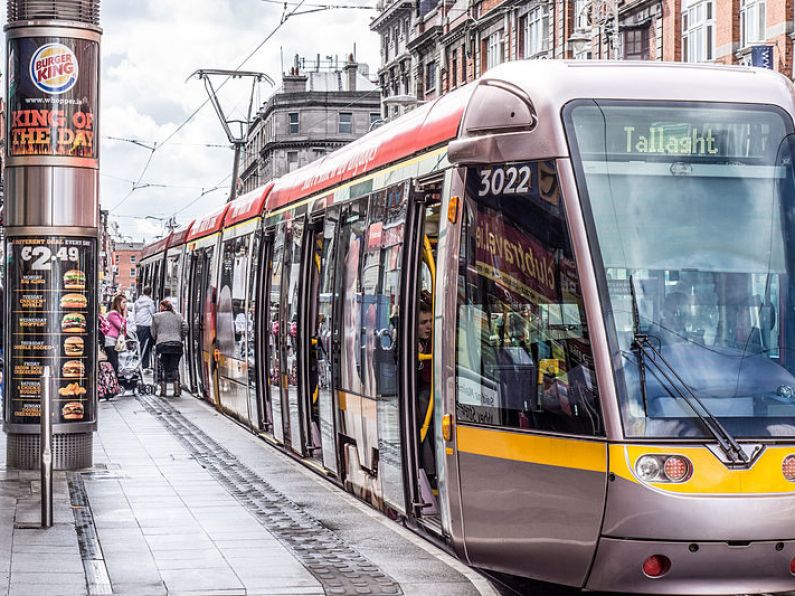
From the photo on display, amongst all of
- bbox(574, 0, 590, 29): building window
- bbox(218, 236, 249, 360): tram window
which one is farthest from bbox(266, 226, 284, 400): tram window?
bbox(574, 0, 590, 29): building window

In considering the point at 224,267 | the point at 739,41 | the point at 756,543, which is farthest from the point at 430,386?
the point at 739,41

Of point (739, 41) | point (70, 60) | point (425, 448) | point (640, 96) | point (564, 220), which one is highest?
point (739, 41)

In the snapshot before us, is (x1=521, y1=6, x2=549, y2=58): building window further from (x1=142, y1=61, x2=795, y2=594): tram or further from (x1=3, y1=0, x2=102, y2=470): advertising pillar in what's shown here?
(x1=142, y1=61, x2=795, y2=594): tram

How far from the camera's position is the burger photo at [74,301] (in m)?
13.8

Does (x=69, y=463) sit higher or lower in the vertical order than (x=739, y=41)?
lower

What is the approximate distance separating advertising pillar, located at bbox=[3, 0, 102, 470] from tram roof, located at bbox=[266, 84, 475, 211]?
7.25 feet

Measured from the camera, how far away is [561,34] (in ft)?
154

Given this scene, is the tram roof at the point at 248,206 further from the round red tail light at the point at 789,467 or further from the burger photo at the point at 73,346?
the round red tail light at the point at 789,467

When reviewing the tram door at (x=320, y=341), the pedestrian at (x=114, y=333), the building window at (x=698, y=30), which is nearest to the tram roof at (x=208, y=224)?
the pedestrian at (x=114, y=333)

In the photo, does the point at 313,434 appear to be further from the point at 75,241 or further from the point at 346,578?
the point at 346,578

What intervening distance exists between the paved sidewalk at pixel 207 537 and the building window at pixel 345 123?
89233 millimetres

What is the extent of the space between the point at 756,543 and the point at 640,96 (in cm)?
243

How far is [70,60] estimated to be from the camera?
13727 millimetres

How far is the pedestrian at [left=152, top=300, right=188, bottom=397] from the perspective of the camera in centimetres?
2509
